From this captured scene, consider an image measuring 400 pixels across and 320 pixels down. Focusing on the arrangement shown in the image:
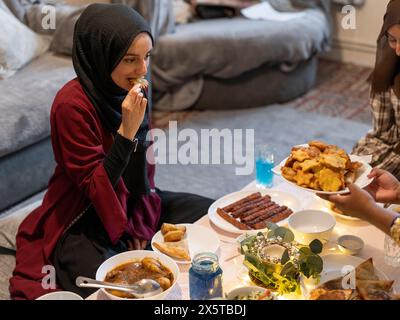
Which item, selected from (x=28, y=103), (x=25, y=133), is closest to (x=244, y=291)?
(x=25, y=133)

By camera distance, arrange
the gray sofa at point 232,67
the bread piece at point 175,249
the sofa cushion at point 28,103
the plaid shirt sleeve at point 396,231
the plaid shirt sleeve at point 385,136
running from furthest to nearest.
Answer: the gray sofa at point 232,67
the sofa cushion at point 28,103
the plaid shirt sleeve at point 385,136
the bread piece at point 175,249
the plaid shirt sleeve at point 396,231

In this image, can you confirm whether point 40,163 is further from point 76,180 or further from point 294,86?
point 294,86

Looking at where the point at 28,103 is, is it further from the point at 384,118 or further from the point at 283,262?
the point at 283,262

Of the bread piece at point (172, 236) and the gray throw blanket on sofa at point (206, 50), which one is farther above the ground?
the bread piece at point (172, 236)

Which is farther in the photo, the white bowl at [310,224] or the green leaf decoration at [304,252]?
the white bowl at [310,224]

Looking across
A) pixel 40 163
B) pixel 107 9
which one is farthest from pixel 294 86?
pixel 107 9

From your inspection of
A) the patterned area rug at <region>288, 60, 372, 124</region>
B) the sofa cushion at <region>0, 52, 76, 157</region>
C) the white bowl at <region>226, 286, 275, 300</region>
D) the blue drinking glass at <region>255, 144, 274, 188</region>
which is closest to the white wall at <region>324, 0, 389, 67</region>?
the patterned area rug at <region>288, 60, 372, 124</region>

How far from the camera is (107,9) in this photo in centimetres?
193

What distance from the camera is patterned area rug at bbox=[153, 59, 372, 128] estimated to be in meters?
3.87

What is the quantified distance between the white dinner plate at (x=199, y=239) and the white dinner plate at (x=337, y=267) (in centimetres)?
32

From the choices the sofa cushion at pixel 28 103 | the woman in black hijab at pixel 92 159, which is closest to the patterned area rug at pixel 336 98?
the sofa cushion at pixel 28 103

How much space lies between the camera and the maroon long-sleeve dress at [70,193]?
1850 mm

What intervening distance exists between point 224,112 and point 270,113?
11.5 inches

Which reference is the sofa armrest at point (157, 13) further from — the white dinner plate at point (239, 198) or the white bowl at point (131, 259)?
the white bowl at point (131, 259)
